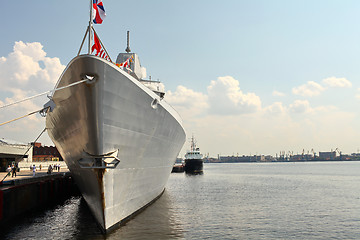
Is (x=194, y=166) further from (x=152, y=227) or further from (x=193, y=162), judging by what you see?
(x=152, y=227)

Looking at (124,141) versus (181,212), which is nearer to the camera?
(124,141)

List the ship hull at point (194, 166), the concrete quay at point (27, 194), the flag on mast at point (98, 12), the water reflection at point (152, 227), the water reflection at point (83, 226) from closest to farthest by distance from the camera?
the flag on mast at point (98, 12)
the water reflection at point (152, 227)
the water reflection at point (83, 226)
the concrete quay at point (27, 194)
the ship hull at point (194, 166)

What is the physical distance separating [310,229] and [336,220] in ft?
9.34

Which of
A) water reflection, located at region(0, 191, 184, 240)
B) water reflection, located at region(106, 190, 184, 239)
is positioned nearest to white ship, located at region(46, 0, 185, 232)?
water reflection, located at region(106, 190, 184, 239)

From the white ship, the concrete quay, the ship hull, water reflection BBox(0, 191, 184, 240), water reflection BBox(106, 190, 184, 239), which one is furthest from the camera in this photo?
the ship hull

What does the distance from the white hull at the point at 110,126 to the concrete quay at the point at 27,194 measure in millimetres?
3946

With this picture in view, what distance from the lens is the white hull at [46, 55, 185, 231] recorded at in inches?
357

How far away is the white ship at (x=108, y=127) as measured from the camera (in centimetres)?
904

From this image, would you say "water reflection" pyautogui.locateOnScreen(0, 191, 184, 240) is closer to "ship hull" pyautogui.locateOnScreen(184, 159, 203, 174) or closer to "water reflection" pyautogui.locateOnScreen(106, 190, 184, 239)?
"water reflection" pyautogui.locateOnScreen(106, 190, 184, 239)

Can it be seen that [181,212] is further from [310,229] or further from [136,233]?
[310,229]

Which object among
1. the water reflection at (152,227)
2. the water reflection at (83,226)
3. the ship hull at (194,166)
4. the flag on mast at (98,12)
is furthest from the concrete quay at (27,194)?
the ship hull at (194,166)

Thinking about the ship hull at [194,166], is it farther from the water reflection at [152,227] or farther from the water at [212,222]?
the water reflection at [152,227]

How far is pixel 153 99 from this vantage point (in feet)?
37.0

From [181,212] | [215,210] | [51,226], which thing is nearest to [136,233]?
[51,226]
